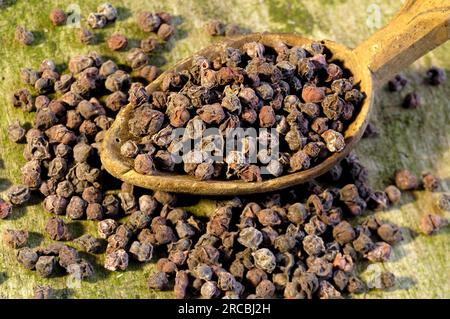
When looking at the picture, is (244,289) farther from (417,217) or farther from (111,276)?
(417,217)

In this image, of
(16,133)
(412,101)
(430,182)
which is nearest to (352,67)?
(412,101)

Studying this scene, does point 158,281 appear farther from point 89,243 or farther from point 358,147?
point 358,147

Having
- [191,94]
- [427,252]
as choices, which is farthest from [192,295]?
[427,252]

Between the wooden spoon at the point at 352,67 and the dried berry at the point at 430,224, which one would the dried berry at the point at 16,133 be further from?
the dried berry at the point at 430,224

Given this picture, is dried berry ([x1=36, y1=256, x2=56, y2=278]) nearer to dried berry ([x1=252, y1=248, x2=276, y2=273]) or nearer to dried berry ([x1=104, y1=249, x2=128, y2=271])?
dried berry ([x1=104, y1=249, x2=128, y2=271])

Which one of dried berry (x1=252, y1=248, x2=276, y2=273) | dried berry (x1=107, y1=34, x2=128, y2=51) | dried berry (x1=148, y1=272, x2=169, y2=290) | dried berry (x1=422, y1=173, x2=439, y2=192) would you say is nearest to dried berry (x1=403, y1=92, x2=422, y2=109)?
dried berry (x1=422, y1=173, x2=439, y2=192)

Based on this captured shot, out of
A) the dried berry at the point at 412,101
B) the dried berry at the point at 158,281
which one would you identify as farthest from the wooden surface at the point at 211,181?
the dried berry at the point at 412,101

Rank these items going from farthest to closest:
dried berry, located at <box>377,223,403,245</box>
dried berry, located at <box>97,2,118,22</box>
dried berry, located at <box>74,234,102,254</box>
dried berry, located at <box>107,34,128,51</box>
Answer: dried berry, located at <box>97,2,118,22</box> < dried berry, located at <box>107,34,128,51</box> < dried berry, located at <box>377,223,403,245</box> < dried berry, located at <box>74,234,102,254</box>

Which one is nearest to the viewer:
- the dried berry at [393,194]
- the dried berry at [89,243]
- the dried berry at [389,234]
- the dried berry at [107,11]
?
the dried berry at [89,243]
